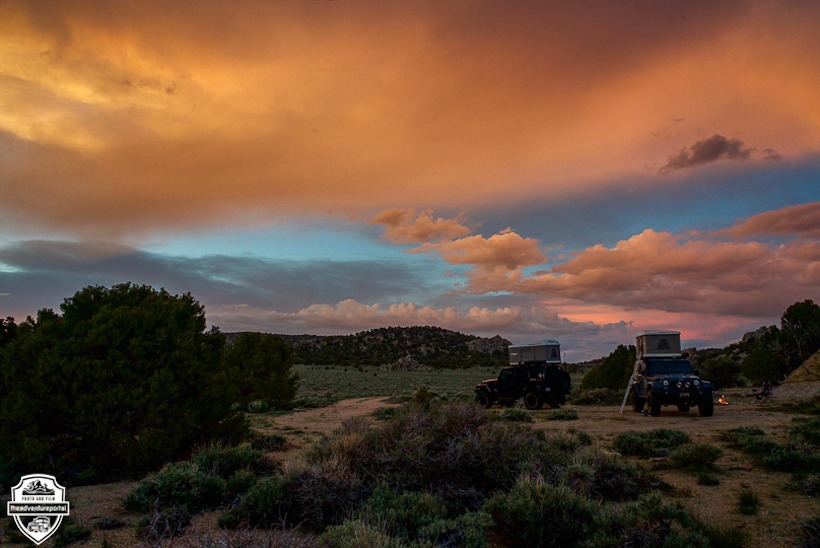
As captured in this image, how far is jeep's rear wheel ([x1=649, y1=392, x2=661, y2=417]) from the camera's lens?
72.4ft

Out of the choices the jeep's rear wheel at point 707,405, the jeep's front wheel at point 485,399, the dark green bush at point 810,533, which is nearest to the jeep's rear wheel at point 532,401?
the jeep's front wheel at point 485,399

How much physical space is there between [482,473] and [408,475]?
140cm

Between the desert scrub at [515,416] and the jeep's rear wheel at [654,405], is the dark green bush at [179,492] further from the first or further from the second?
the jeep's rear wheel at [654,405]

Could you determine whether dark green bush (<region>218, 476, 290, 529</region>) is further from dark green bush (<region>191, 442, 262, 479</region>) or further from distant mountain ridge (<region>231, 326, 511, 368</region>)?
distant mountain ridge (<region>231, 326, 511, 368</region>)

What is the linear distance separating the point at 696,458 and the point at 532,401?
47.4 feet

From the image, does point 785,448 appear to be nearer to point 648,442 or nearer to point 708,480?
point 648,442

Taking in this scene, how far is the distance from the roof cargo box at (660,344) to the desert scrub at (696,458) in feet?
36.6

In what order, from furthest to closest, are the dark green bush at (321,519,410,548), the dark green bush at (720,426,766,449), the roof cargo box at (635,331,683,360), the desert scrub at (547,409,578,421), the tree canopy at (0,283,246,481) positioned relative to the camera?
1. the roof cargo box at (635,331,683,360)
2. the desert scrub at (547,409,578,421)
3. the dark green bush at (720,426,766,449)
4. the tree canopy at (0,283,246,481)
5. the dark green bush at (321,519,410,548)

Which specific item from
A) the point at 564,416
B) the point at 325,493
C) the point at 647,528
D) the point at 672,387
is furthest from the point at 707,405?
the point at 325,493

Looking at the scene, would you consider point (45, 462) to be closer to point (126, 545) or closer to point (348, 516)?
point (126, 545)

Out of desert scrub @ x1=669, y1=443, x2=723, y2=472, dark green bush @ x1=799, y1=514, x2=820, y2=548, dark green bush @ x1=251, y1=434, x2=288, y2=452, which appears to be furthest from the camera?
dark green bush @ x1=251, y1=434, x2=288, y2=452

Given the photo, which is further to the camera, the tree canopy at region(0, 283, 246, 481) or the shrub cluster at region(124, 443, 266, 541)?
the tree canopy at region(0, 283, 246, 481)

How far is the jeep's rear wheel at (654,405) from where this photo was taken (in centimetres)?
2206

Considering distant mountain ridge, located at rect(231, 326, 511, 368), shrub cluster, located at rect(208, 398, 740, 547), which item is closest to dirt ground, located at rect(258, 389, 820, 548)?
shrub cluster, located at rect(208, 398, 740, 547)
